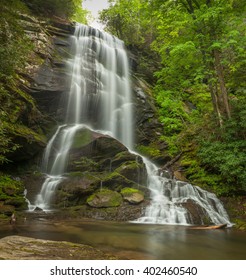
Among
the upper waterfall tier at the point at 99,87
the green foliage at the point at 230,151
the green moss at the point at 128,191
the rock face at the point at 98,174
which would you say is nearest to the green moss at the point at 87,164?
the rock face at the point at 98,174

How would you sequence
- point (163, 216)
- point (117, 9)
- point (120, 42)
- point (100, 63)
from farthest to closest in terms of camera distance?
point (117, 9), point (120, 42), point (100, 63), point (163, 216)

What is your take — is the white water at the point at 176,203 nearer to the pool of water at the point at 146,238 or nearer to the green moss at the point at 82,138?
the pool of water at the point at 146,238

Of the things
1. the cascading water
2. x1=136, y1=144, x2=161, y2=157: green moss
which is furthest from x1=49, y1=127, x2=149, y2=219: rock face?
x1=136, y1=144, x2=161, y2=157: green moss

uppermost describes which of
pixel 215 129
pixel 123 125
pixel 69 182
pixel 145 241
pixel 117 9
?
pixel 117 9

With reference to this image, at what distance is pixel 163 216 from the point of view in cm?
988

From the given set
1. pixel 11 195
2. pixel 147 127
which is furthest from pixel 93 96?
pixel 11 195

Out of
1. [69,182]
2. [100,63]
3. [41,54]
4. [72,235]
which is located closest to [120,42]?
[100,63]

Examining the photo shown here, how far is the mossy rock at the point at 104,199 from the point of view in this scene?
1051 centimetres

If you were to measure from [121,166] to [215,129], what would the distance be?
494 centimetres

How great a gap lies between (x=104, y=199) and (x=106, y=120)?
7.57 metres

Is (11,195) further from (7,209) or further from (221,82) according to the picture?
(221,82)

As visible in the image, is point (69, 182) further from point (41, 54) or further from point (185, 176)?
point (41, 54)

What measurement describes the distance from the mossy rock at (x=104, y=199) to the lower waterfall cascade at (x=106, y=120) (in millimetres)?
1283

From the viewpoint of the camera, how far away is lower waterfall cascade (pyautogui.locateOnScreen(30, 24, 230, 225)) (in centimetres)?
1036
